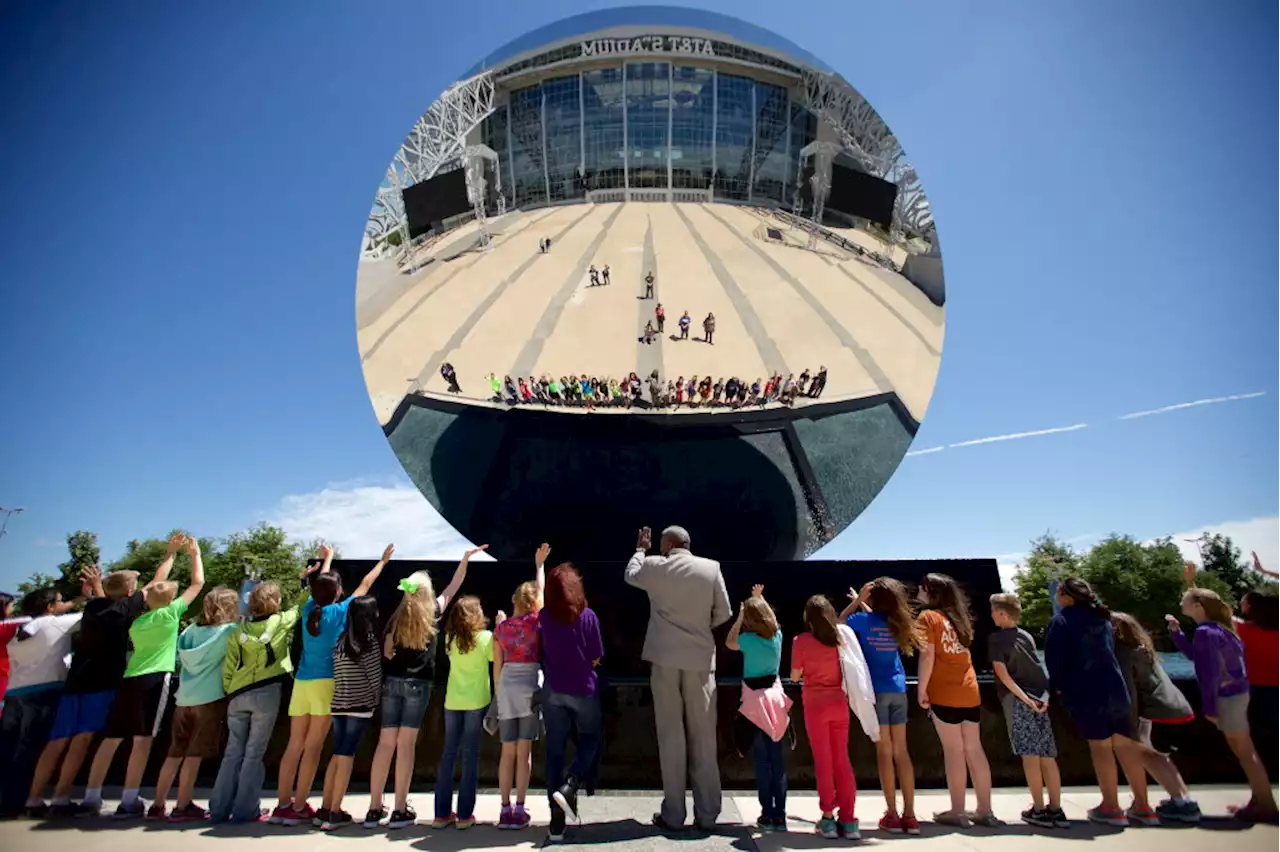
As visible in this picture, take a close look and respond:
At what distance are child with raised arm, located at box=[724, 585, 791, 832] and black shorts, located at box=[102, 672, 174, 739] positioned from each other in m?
4.29

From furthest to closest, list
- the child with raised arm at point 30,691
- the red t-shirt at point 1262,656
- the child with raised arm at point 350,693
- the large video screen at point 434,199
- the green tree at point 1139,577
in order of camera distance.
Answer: the green tree at point 1139,577 → the large video screen at point 434,199 → the red t-shirt at point 1262,656 → the child with raised arm at point 30,691 → the child with raised arm at point 350,693

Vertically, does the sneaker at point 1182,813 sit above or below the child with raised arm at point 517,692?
below

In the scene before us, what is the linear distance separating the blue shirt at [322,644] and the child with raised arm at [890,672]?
3.70m

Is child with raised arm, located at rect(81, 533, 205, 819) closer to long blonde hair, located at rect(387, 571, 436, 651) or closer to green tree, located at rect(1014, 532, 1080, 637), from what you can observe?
long blonde hair, located at rect(387, 571, 436, 651)

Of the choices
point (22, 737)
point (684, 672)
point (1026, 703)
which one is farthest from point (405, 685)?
point (1026, 703)

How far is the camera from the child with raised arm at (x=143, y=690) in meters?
4.70

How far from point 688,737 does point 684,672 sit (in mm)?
450

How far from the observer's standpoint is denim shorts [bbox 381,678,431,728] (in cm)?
449

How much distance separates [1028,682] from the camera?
15.1 ft

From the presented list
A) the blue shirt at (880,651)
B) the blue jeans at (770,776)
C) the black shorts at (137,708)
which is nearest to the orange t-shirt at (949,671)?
the blue shirt at (880,651)

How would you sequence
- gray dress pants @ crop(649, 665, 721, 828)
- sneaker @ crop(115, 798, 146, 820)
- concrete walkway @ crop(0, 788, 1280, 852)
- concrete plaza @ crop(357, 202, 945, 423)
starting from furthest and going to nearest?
concrete plaza @ crop(357, 202, 945, 423) < sneaker @ crop(115, 798, 146, 820) < gray dress pants @ crop(649, 665, 721, 828) < concrete walkway @ crop(0, 788, 1280, 852)

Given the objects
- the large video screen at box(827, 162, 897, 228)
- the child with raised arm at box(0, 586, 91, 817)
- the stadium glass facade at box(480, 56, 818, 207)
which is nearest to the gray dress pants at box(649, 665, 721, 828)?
the child with raised arm at box(0, 586, 91, 817)

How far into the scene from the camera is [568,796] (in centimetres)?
402

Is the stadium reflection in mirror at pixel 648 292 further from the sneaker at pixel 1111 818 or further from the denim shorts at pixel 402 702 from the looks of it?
the sneaker at pixel 1111 818
